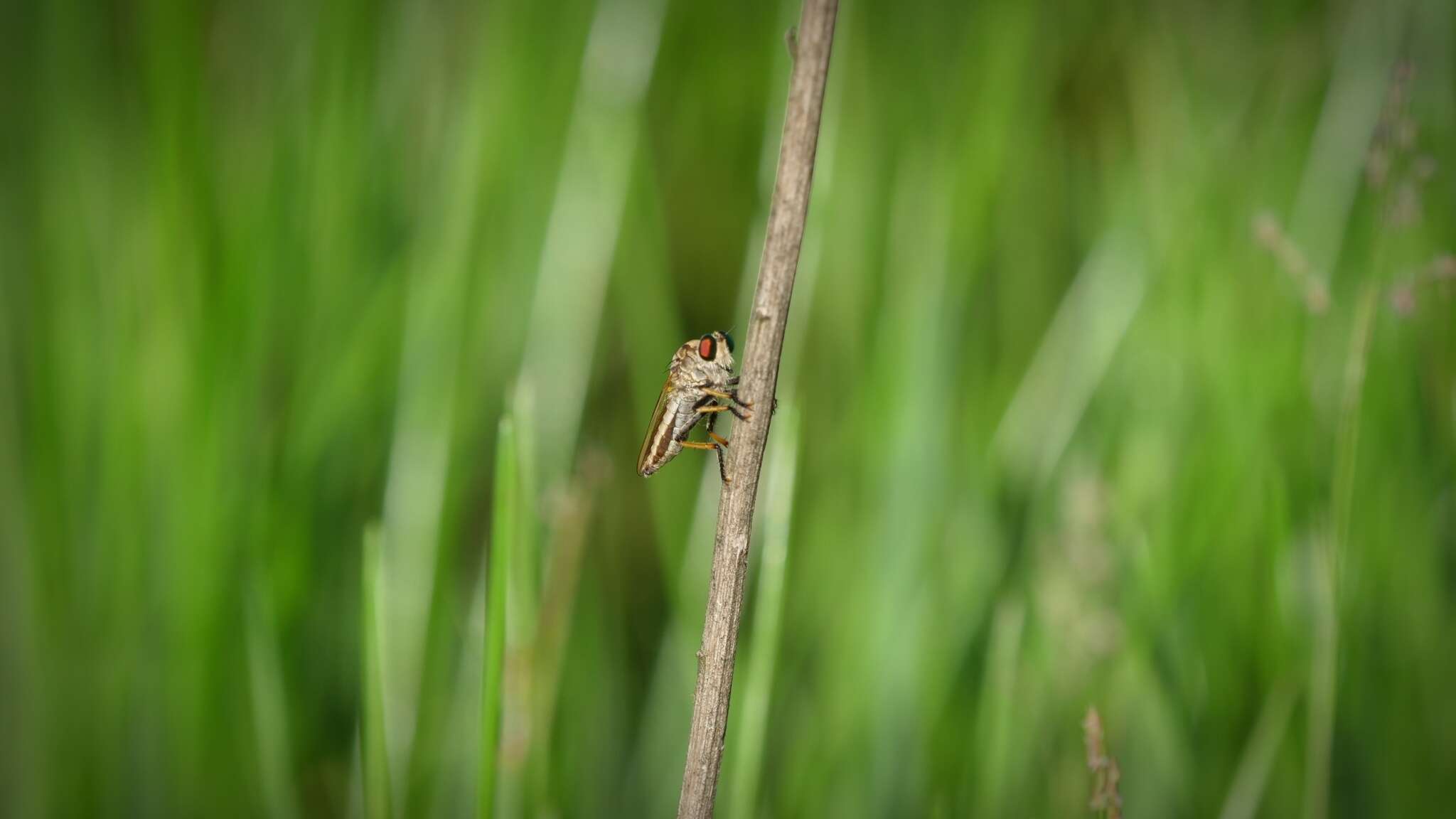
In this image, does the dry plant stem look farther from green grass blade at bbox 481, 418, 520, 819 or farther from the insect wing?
the insect wing

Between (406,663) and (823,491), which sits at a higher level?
(823,491)

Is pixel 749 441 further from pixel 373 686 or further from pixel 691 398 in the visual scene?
pixel 691 398

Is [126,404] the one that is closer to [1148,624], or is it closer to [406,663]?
[406,663]

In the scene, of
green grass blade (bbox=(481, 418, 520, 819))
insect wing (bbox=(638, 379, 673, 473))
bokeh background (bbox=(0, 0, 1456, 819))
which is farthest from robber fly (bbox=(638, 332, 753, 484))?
green grass blade (bbox=(481, 418, 520, 819))

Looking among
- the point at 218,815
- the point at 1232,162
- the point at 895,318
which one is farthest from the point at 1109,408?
the point at 218,815

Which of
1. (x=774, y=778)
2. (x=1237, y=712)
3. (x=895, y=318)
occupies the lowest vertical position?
(x=774, y=778)

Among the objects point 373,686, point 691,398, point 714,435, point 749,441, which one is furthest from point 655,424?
point 749,441

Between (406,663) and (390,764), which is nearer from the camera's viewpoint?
(390,764)
